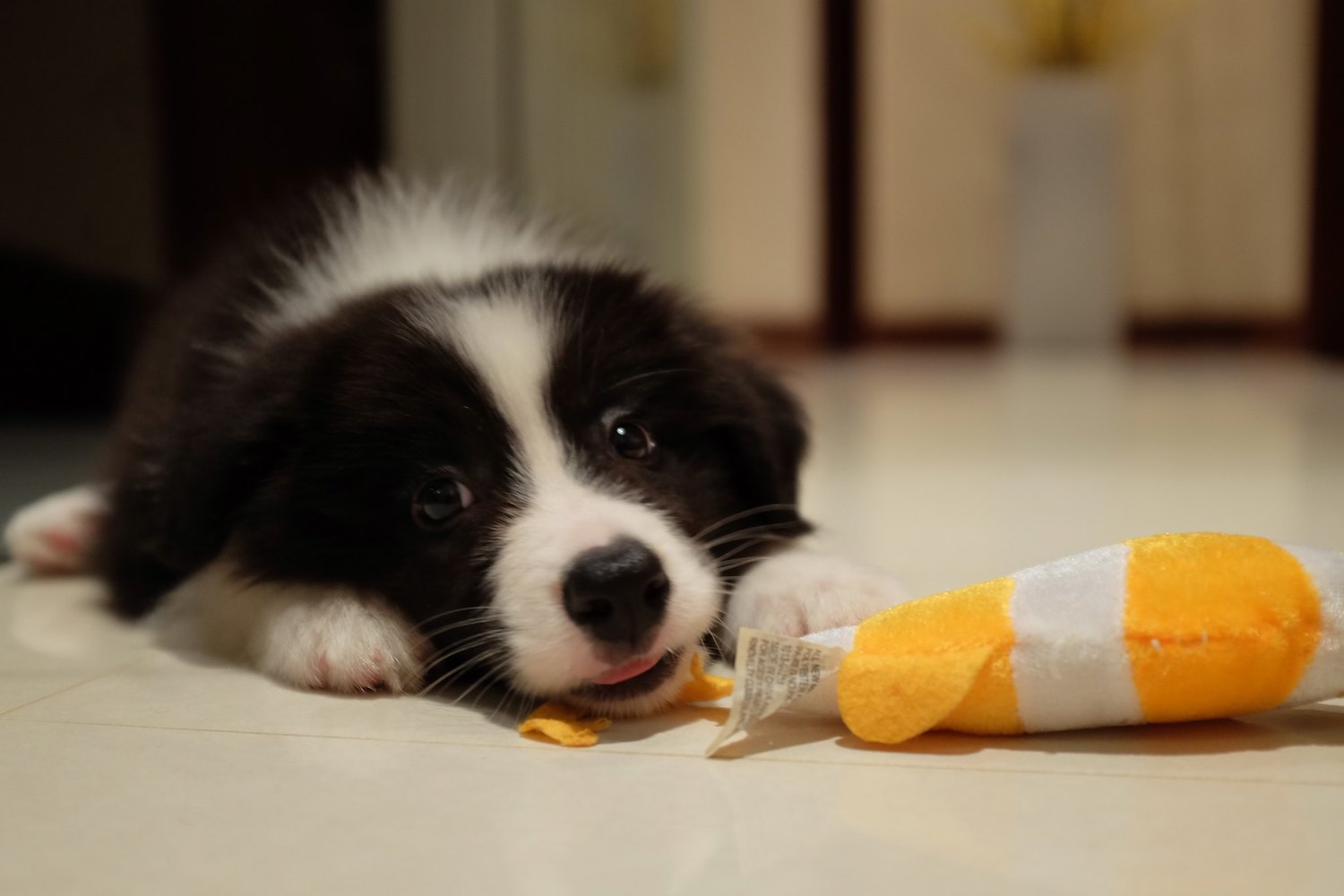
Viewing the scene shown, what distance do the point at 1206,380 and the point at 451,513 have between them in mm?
4896

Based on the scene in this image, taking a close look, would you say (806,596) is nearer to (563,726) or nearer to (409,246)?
(563,726)

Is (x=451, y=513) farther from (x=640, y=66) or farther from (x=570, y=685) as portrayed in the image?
(x=640, y=66)

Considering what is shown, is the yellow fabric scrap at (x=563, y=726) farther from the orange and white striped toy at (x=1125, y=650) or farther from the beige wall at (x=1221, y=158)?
the beige wall at (x=1221, y=158)

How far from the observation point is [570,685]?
145 centimetres

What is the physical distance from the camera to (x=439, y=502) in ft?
5.45

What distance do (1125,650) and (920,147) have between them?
763 cm

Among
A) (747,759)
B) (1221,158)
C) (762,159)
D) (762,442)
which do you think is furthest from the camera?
(762,159)

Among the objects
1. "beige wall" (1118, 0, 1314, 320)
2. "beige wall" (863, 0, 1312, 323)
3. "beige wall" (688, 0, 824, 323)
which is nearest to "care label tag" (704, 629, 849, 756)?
"beige wall" (688, 0, 824, 323)

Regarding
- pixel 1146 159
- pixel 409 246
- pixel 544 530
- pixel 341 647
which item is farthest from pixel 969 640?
pixel 1146 159

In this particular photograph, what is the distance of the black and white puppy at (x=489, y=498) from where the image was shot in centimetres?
147

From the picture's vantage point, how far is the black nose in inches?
55.3

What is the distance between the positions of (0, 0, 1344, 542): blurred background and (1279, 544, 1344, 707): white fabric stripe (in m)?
3.70

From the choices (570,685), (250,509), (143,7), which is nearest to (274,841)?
(570,685)

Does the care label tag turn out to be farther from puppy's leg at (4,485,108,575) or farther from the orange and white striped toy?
puppy's leg at (4,485,108,575)
